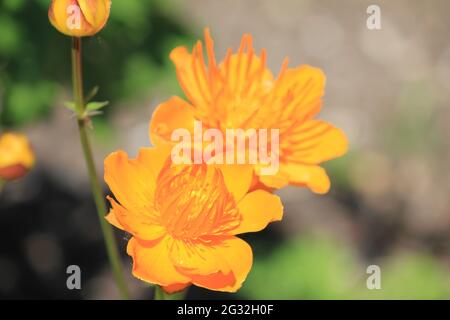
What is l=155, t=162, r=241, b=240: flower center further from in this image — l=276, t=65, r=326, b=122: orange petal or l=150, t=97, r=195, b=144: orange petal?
l=276, t=65, r=326, b=122: orange petal

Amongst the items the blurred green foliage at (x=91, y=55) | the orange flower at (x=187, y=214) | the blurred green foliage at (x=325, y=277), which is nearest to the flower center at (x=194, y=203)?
the orange flower at (x=187, y=214)

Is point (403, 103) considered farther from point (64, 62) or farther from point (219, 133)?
point (219, 133)

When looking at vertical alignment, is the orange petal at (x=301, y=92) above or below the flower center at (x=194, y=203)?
above

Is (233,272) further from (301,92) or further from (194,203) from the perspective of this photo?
(301,92)

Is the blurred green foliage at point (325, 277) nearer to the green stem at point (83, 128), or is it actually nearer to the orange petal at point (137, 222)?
the green stem at point (83, 128)

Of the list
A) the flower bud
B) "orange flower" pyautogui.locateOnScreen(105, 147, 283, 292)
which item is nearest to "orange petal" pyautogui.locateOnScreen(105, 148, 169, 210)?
"orange flower" pyautogui.locateOnScreen(105, 147, 283, 292)
